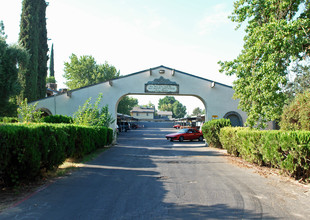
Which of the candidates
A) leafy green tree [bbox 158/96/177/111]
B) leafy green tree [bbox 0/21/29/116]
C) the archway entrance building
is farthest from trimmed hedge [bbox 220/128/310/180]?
leafy green tree [bbox 158/96/177/111]

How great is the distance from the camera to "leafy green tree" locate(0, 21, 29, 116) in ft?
76.3

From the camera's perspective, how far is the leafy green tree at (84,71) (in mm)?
51125

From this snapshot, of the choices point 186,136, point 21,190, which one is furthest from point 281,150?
point 186,136

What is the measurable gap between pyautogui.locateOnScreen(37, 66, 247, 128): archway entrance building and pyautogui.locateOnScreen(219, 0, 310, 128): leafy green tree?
8.45 meters

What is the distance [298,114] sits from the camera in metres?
15.3

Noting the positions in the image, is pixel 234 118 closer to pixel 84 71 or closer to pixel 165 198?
pixel 165 198

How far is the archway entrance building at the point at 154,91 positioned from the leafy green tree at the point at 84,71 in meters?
28.6

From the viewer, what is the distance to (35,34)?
3058cm

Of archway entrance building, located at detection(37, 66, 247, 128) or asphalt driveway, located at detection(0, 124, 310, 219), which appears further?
archway entrance building, located at detection(37, 66, 247, 128)

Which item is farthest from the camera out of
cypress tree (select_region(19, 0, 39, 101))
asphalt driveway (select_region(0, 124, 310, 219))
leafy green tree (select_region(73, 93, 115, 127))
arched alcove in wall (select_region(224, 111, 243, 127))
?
cypress tree (select_region(19, 0, 39, 101))

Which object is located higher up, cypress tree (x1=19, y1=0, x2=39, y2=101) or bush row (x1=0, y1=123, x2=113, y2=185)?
cypress tree (x1=19, y1=0, x2=39, y2=101)

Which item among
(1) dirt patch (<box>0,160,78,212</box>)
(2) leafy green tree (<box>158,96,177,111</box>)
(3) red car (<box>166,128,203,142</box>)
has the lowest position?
(1) dirt patch (<box>0,160,78,212</box>)

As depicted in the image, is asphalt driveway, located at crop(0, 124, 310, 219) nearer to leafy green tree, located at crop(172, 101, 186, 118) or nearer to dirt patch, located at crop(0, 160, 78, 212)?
dirt patch, located at crop(0, 160, 78, 212)

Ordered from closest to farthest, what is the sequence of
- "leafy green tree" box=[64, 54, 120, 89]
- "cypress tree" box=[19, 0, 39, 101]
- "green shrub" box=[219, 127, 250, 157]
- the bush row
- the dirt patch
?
1. the dirt patch
2. the bush row
3. "green shrub" box=[219, 127, 250, 157]
4. "cypress tree" box=[19, 0, 39, 101]
5. "leafy green tree" box=[64, 54, 120, 89]
